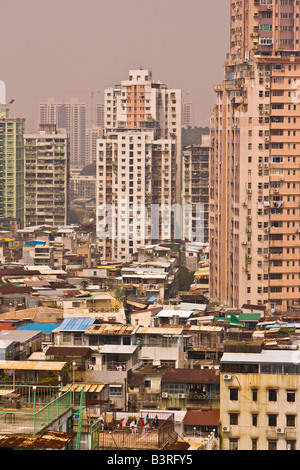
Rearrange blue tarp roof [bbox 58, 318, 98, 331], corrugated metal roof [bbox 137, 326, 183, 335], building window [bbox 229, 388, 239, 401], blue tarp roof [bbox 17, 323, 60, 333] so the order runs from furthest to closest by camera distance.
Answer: blue tarp roof [bbox 17, 323, 60, 333], blue tarp roof [bbox 58, 318, 98, 331], corrugated metal roof [bbox 137, 326, 183, 335], building window [bbox 229, 388, 239, 401]

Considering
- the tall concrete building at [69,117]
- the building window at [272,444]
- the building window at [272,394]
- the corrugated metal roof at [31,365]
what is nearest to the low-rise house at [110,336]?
the corrugated metal roof at [31,365]

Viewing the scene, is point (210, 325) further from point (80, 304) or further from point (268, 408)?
point (268, 408)

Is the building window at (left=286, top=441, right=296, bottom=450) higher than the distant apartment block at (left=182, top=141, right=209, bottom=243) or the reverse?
the reverse

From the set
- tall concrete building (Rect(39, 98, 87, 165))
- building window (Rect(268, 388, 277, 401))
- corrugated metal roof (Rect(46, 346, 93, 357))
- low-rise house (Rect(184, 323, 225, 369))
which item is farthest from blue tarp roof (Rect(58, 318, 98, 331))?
tall concrete building (Rect(39, 98, 87, 165))

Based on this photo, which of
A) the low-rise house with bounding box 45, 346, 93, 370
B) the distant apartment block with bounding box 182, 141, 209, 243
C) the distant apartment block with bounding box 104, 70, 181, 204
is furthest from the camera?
the distant apartment block with bounding box 104, 70, 181, 204

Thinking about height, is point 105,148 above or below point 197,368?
above

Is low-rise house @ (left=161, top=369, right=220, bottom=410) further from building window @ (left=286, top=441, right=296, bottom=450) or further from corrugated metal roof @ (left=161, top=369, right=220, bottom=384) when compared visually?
building window @ (left=286, top=441, right=296, bottom=450)
